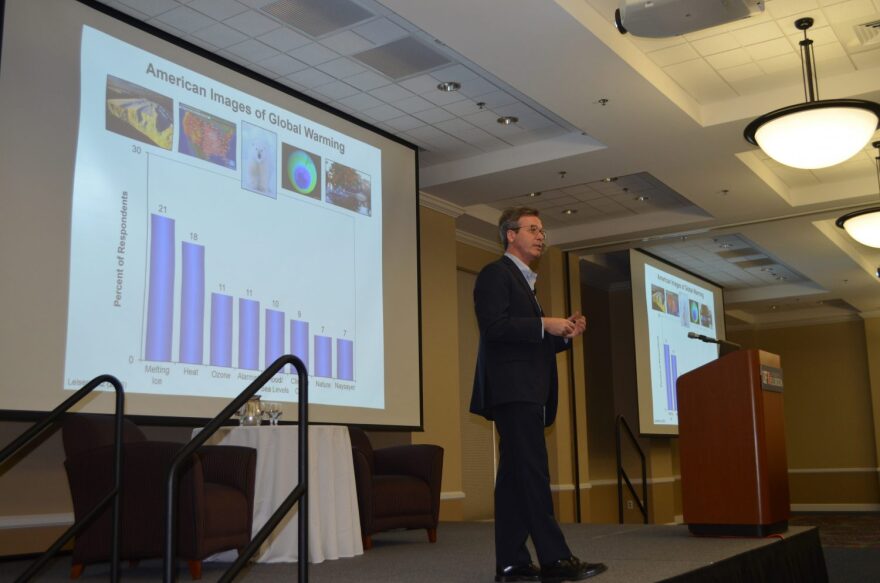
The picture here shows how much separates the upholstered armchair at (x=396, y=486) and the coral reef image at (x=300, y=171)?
1.61 metres

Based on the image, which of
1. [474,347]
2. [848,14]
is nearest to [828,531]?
[474,347]

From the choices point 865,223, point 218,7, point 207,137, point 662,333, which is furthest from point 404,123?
point 662,333

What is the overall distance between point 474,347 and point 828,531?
449cm

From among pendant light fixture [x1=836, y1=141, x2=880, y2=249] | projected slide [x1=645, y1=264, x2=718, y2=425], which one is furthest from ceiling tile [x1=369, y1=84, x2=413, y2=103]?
projected slide [x1=645, y1=264, x2=718, y2=425]

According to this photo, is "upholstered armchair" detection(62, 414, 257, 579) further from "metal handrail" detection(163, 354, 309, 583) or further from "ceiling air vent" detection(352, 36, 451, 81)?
"ceiling air vent" detection(352, 36, 451, 81)

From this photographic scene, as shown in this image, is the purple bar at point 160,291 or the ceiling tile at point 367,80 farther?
the ceiling tile at point 367,80

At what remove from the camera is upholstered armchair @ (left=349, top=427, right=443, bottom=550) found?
495 centimetres

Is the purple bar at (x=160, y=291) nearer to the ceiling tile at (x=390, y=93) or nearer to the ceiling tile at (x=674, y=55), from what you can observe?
the ceiling tile at (x=390, y=93)

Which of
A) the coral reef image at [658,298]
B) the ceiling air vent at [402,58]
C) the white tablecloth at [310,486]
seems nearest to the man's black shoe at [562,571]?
the white tablecloth at [310,486]

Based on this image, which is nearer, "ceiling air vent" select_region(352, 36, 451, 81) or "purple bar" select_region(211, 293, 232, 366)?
"purple bar" select_region(211, 293, 232, 366)

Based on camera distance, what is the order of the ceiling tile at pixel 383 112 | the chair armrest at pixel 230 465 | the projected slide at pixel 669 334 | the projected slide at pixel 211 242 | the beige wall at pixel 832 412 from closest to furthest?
the chair armrest at pixel 230 465, the projected slide at pixel 211 242, the ceiling tile at pixel 383 112, the projected slide at pixel 669 334, the beige wall at pixel 832 412

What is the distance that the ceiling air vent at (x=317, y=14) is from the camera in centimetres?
493

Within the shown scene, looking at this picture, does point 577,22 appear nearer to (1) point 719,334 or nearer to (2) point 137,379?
(2) point 137,379

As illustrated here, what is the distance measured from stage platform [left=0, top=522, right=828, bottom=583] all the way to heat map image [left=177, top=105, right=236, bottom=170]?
2269 millimetres
